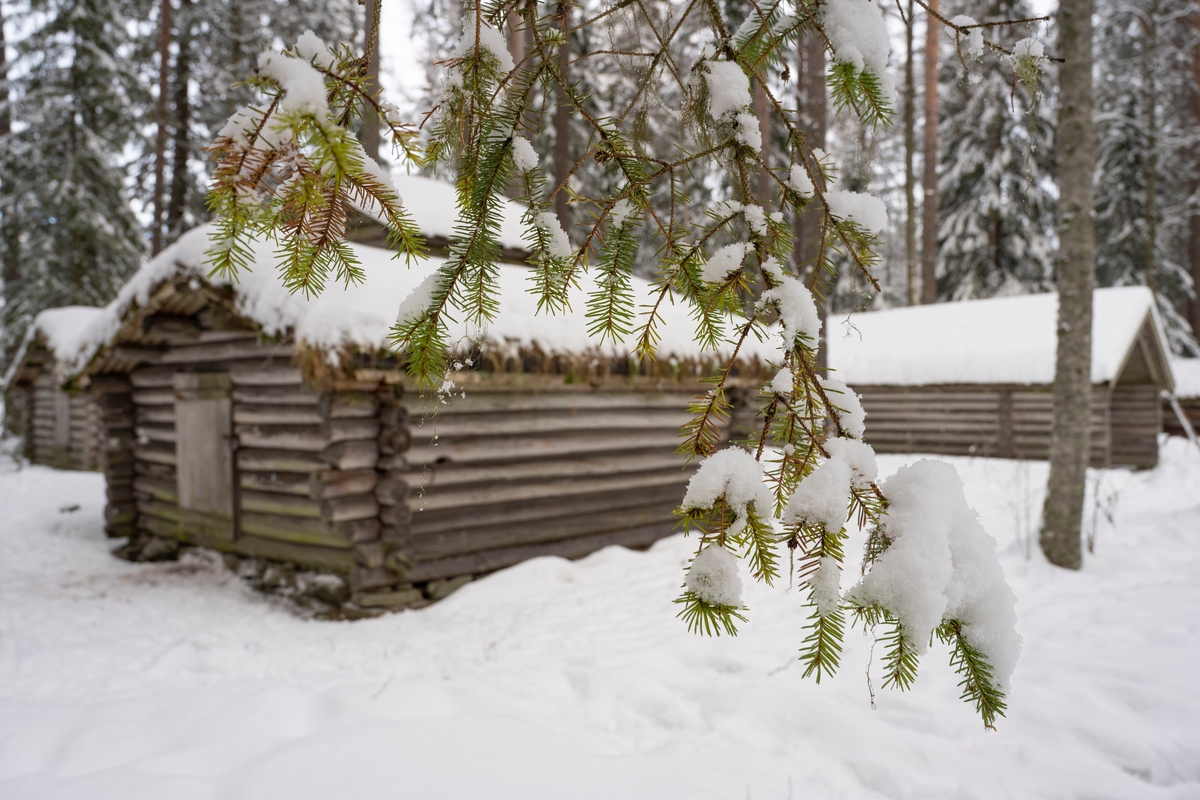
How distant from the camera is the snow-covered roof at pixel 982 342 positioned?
11.7 metres

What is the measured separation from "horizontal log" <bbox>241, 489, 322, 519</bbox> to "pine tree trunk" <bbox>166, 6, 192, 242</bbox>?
10676 millimetres

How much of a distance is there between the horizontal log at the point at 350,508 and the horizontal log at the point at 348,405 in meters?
0.69

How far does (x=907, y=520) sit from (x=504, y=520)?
537cm

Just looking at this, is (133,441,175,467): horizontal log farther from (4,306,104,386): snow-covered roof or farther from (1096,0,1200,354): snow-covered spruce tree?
(1096,0,1200,354): snow-covered spruce tree

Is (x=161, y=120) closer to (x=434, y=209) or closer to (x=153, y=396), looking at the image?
(x=153, y=396)

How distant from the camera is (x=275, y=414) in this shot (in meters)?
5.95

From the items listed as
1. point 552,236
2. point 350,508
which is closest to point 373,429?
point 350,508

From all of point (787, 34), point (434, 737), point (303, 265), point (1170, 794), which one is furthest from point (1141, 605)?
point (303, 265)

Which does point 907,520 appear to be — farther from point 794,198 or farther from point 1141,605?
point 1141,605

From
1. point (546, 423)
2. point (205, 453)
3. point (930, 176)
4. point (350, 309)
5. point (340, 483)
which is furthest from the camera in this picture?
point (930, 176)

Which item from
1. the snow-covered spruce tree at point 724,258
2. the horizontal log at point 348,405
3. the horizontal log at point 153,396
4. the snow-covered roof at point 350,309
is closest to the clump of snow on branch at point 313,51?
the snow-covered spruce tree at point 724,258

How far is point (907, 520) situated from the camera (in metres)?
1.05

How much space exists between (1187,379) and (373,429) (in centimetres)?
1769

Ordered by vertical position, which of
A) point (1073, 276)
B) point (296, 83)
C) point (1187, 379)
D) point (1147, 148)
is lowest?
point (1187, 379)
